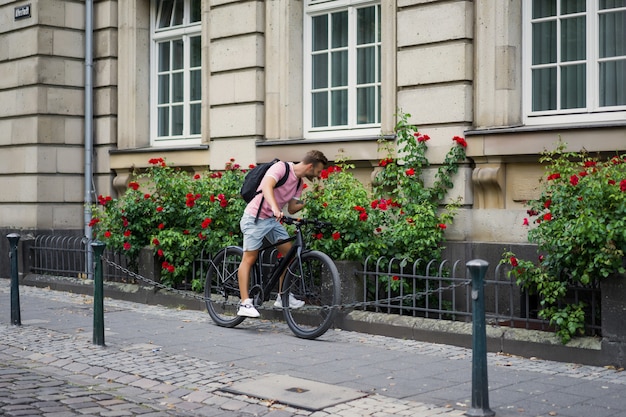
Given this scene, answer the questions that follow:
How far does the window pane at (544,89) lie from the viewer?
10.4 m

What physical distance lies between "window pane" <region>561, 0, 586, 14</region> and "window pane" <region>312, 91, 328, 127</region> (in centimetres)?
376

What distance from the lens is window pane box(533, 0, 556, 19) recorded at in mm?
10453

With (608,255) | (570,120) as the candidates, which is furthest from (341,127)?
(608,255)

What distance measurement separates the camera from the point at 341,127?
12516mm

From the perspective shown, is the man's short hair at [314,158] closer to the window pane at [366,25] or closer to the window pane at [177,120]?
the window pane at [366,25]

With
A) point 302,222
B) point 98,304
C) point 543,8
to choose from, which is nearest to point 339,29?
point 543,8

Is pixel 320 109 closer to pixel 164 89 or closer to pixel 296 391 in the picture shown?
pixel 164 89

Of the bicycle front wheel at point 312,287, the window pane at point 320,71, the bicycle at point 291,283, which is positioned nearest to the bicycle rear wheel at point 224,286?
the bicycle at point 291,283

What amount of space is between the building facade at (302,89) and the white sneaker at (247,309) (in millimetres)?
2698

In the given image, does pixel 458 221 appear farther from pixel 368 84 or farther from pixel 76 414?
pixel 76 414

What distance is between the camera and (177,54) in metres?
15.3

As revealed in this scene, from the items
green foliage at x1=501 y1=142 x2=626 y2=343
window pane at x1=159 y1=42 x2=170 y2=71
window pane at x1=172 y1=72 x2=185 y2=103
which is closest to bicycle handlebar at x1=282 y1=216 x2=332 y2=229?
green foliage at x1=501 y1=142 x2=626 y2=343

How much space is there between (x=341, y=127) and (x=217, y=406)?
21.8 ft

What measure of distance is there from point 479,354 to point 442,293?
449 centimetres
